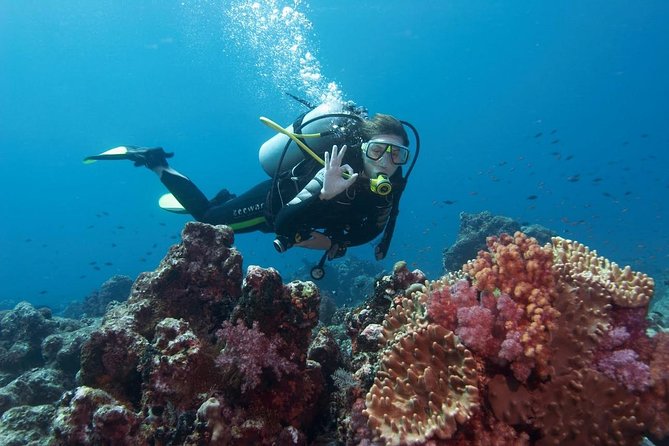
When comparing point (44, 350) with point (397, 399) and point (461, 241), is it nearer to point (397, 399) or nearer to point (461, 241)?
point (397, 399)

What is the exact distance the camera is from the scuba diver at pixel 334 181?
568cm

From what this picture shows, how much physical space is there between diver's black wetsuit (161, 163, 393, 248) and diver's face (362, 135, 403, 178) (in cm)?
21

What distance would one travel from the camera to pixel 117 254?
145375mm

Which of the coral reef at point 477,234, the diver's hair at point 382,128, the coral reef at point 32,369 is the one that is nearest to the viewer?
the coral reef at point 32,369

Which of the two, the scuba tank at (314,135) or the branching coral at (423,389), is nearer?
the branching coral at (423,389)

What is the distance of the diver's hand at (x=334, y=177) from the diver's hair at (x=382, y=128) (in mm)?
1283

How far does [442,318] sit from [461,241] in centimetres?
1531

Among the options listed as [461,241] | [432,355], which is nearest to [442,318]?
[432,355]

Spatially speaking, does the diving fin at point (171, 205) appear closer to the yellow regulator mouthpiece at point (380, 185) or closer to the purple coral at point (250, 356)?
the yellow regulator mouthpiece at point (380, 185)

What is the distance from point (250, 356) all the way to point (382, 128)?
4419mm

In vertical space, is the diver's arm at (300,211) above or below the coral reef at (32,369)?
above

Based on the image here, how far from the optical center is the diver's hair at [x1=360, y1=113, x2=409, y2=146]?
20.4 ft

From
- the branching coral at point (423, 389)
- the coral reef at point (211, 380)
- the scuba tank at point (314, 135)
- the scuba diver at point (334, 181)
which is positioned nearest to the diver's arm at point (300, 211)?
the scuba diver at point (334, 181)

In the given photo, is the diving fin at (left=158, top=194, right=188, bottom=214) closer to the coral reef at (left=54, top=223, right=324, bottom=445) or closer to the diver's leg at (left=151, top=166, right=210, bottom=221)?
the diver's leg at (left=151, top=166, right=210, bottom=221)
